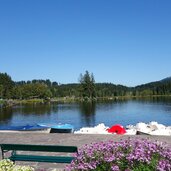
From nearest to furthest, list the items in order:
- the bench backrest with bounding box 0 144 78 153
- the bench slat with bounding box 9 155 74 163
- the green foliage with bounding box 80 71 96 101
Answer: the bench backrest with bounding box 0 144 78 153 → the bench slat with bounding box 9 155 74 163 → the green foliage with bounding box 80 71 96 101

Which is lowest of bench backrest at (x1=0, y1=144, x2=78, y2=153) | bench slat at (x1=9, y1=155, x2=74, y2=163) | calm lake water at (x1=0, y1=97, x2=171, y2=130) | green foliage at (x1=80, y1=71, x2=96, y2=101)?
calm lake water at (x1=0, y1=97, x2=171, y2=130)

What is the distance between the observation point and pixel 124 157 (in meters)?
6.27

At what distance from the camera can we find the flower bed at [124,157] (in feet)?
19.5

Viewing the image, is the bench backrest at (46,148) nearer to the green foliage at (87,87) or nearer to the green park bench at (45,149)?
the green park bench at (45,149)

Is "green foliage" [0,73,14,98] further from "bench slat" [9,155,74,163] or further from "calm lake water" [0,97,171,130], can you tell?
"bench slat" [9,155,74,163]

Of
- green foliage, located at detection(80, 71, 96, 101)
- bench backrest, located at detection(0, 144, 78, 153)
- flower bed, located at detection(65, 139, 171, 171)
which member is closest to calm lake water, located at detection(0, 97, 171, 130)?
bench backrest, located at detection(0, 144, 78, 153)

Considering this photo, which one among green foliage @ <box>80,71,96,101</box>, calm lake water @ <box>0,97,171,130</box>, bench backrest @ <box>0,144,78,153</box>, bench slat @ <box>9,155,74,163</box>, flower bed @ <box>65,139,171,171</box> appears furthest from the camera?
green foliage @ <box>80,71,96,101</box>

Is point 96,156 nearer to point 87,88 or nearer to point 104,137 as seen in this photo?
point 104,137

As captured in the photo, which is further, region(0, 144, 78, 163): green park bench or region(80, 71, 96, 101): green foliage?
region(80, 71, 96, 101): green foliage

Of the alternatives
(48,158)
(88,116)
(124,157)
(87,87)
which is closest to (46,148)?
(48,158)

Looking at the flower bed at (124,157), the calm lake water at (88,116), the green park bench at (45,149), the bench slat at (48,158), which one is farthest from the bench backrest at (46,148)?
the calm lake water at (88,116)

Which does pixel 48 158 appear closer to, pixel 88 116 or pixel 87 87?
pixel 88 116

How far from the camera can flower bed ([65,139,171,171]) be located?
593 centimetres

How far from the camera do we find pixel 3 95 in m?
164
